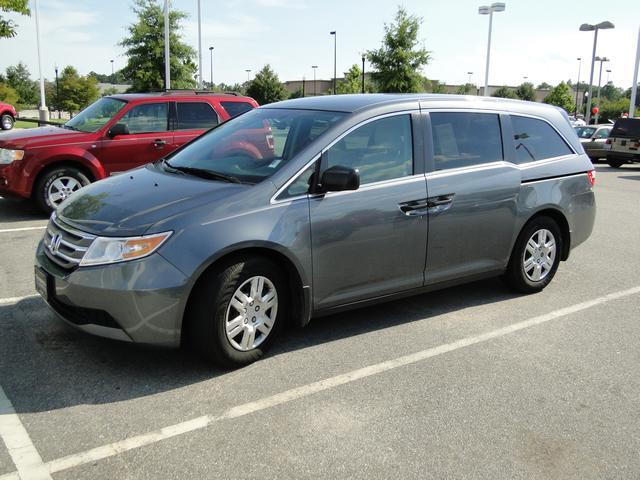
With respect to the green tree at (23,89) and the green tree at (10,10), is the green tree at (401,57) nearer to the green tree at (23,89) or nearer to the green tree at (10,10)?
the green tree at (10,10)

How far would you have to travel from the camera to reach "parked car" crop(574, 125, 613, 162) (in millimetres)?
22041

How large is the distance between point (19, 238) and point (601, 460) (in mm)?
6633

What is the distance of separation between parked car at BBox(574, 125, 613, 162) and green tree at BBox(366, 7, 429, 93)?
17780 millimetres

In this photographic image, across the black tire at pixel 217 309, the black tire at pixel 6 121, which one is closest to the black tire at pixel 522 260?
the black tire at pixel 217 309

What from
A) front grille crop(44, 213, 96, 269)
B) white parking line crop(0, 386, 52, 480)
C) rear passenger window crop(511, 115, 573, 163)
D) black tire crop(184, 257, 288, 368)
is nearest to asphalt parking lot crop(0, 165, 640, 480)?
white parking line crop(0, 386, 52, 480)

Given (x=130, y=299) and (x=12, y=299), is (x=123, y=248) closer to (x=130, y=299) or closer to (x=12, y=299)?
(x=130, y=299)

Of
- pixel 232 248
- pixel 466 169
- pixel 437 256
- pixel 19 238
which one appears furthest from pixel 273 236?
pixel 19 238

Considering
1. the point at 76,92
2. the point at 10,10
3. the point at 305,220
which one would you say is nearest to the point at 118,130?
the point at 305,220

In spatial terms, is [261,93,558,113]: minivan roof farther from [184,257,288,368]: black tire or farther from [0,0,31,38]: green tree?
[0,0,31,38]: green tree

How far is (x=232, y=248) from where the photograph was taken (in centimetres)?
374

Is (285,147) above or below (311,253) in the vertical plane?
above

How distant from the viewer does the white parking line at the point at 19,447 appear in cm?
283

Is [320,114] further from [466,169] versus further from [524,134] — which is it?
[524,134]

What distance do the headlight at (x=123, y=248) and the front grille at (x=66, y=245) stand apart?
0.28 ft
